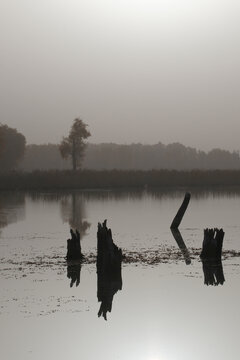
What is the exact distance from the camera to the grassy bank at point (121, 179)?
79.6m

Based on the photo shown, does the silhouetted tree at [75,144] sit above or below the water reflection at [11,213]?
above

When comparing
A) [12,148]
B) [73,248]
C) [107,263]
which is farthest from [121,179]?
[107,263]

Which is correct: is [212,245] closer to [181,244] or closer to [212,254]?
[212,254]

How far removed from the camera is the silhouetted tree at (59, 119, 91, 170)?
103938 millimetres

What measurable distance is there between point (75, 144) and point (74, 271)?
82883mm

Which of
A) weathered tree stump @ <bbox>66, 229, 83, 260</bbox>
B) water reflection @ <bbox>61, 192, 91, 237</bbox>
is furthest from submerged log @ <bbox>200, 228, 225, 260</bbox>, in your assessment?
water reflection @ <bbox>61, 192, 91, 237</bbox>

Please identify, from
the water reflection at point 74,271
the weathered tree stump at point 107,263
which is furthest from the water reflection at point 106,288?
the water reflection at point 74,271

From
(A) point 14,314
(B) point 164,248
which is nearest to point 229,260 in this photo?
(B) point 164,248

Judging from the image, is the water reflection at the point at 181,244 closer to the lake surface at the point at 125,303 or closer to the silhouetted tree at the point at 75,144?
the lake surface at the point at 125,303

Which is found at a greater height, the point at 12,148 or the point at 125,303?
the point at 12,148

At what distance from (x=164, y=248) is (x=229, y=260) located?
4.28m

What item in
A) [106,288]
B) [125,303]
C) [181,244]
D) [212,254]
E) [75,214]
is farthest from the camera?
[75,214]

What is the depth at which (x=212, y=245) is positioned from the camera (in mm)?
24297

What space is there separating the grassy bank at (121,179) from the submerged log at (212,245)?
55744 millimetres
